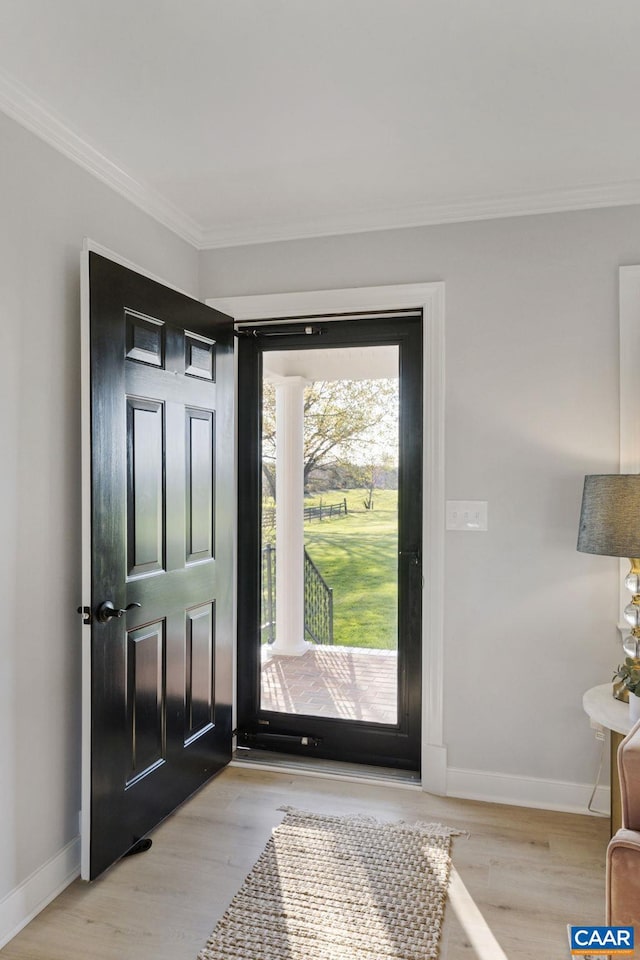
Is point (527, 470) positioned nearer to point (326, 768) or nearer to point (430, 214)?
point (430, 214)

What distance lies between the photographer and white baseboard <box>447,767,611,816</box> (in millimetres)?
2721

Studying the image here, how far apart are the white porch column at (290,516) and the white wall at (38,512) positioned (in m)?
1.17

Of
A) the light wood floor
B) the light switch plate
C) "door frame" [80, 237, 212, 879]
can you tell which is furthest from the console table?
"door frame" [80, 237, 212, 879]

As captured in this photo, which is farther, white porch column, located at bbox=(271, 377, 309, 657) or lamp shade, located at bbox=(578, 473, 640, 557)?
white porch column, located at bbox=(271, 377, 309, 657)

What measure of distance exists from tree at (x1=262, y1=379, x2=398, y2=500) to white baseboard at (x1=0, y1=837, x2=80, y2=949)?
1738mm

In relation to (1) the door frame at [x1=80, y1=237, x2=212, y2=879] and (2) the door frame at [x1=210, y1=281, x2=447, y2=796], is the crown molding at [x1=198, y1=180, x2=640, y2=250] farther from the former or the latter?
(1) the door frame at [x1=80, y1=237, x2=212, y2=879]

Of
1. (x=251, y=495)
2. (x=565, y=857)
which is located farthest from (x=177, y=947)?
(x=251, y=495)

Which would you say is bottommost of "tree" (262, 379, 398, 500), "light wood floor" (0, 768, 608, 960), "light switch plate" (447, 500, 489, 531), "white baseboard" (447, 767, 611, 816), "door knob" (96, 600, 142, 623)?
"light wood floor" (0, 768, 608, 960)

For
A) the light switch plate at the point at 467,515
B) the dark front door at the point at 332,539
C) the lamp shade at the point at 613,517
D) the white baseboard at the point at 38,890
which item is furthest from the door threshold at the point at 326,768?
the lamp shade at the point at 613,517

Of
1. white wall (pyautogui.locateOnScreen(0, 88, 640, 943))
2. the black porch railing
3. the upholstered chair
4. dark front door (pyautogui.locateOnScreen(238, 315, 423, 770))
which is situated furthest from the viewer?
the black porch railing

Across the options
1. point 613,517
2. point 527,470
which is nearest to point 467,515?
point 527,470

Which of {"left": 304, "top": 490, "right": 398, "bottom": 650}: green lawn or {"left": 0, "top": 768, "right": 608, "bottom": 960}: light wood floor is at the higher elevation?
{"left": 304, "top": 490, "right": 398, "bottom": 650}: green lawn

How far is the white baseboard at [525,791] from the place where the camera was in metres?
2.72

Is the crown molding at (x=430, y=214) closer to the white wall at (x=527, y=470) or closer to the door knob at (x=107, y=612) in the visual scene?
the white wall at (x=527, y=470)
